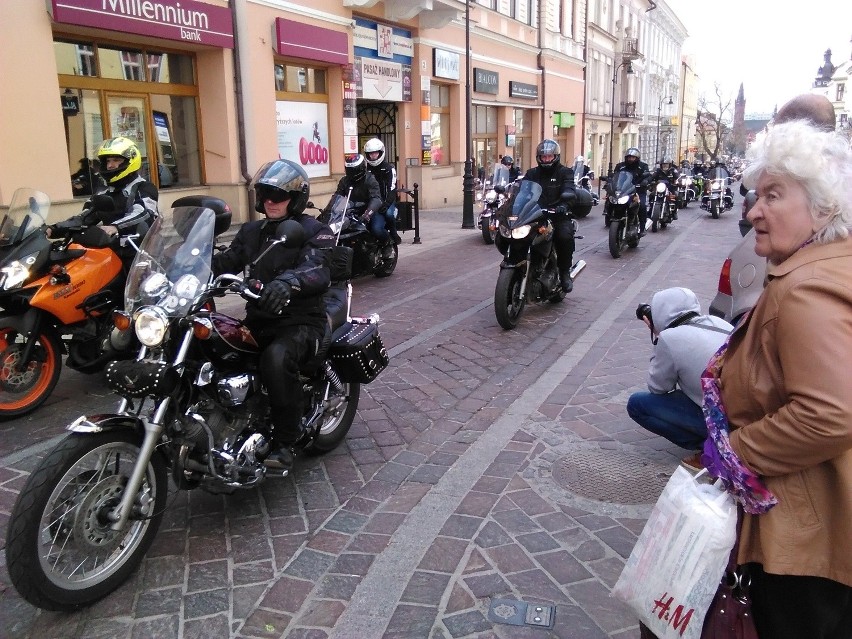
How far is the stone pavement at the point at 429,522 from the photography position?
279 centimetres

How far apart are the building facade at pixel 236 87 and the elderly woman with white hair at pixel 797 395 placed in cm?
975

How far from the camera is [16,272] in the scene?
15.3ft

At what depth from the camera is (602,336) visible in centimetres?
707

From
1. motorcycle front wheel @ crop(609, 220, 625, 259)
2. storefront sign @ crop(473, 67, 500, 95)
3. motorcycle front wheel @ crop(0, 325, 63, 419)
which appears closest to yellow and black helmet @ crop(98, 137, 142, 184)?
motorcycle front wheel @ crop(0, 325, 63, 419)

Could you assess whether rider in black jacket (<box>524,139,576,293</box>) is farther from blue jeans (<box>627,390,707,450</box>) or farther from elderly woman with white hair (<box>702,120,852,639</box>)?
elderly woman with white hair (<box>702,120,852,639</box>)

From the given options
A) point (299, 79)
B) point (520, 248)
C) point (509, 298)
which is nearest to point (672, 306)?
point (509, 298)

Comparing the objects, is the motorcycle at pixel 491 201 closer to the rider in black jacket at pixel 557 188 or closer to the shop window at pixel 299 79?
the rider in black jacket at pixel 557 188

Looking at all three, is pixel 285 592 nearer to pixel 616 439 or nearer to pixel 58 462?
pixel 58 462

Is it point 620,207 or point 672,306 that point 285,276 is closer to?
point 672,306

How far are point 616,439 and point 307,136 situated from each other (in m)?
12.6

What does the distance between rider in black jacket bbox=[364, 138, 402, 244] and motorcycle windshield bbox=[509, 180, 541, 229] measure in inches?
111

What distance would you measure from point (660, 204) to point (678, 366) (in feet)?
44.3

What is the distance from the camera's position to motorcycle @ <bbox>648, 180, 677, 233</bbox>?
1624cm

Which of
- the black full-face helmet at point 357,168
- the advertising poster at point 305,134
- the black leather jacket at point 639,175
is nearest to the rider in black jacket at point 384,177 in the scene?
the black full-face helmet at point 357,168
